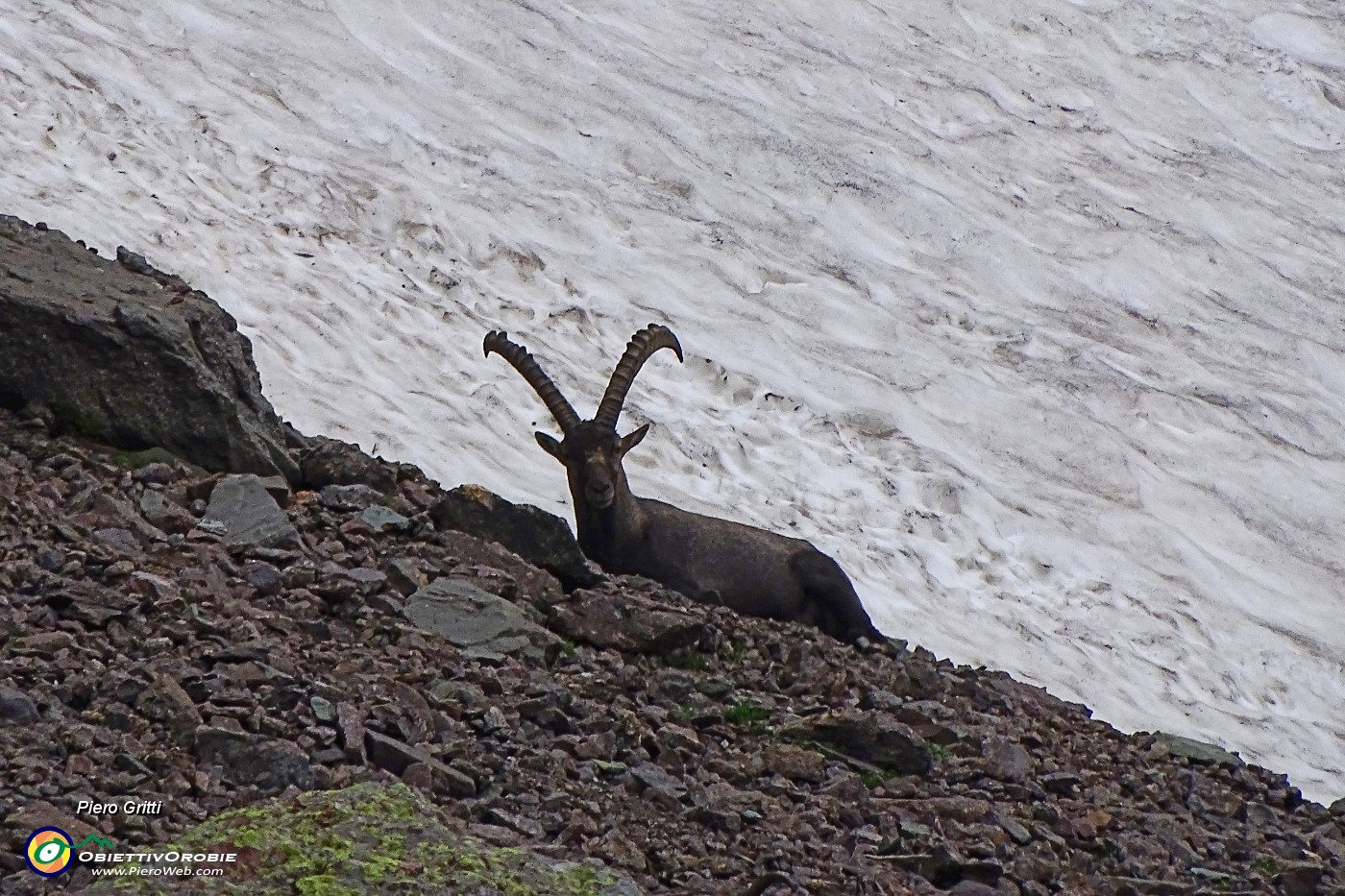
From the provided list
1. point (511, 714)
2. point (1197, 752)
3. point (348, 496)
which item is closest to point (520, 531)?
point (348, 496)

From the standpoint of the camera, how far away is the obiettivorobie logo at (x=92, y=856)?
4.50 m

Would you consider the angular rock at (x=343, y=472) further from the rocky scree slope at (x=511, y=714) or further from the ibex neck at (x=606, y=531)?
the ibex neck at (x=606, y=531)

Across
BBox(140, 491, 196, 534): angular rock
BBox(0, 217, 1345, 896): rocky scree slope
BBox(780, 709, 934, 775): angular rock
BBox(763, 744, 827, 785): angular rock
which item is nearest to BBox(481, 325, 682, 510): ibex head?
BBox(0, 217, 1345, 896): rocky scree slope

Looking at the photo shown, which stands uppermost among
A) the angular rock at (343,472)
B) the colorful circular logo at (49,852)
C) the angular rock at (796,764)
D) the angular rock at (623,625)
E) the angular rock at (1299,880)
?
the angular rock at (1299,880)

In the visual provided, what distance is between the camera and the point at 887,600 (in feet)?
41.9

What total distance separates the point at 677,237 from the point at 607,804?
A: 41.2 ft

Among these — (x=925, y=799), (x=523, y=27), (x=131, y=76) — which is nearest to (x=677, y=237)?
(x=523, y=27)

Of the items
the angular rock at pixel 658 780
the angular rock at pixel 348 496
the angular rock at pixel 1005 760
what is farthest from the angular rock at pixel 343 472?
the angular rock at pixel 1005 760

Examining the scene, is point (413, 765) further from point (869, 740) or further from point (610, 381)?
point (610, 381)

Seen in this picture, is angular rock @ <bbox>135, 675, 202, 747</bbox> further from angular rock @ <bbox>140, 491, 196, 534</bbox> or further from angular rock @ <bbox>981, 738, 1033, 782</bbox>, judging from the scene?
angular rock @ <bbox>981, 738, 1033, 782</bbox>

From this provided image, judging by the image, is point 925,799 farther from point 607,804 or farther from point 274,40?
point 274,40

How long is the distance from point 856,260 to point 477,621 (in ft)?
38.9

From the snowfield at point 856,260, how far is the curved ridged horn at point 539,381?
195cm

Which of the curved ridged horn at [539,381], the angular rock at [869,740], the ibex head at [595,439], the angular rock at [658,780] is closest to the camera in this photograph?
the angular rock at [658,780]
